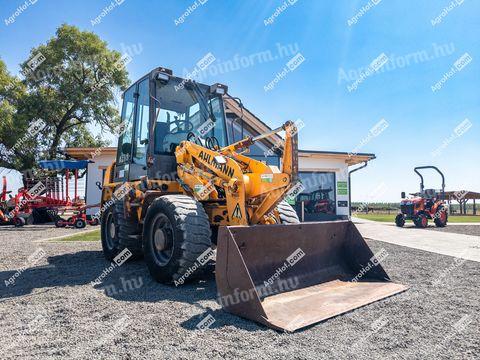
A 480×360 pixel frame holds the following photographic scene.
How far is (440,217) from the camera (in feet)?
54.6

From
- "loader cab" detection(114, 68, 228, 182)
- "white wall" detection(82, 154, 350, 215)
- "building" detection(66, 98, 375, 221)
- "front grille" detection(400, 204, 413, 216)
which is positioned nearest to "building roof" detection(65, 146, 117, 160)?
"building" detection(66, 98, 375, 221)

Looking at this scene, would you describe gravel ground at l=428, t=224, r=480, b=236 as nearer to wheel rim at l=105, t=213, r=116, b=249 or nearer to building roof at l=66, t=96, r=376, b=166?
building roof at l=66, t=96, r=376, b=166

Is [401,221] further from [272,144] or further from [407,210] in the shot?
[272,144]

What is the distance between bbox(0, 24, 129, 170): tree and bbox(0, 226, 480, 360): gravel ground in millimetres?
20677

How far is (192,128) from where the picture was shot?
6.01 metres

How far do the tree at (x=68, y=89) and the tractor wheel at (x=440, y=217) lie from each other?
21169 mm

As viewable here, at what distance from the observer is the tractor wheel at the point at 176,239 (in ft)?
14.0

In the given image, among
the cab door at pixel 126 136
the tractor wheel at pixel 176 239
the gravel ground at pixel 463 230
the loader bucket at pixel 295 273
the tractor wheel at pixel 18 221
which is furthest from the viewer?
the tractor wheel at pixel 18 221

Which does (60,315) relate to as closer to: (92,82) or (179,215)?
(179,215)

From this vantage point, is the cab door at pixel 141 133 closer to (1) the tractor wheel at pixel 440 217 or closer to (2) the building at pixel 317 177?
(2) the building at pixel 317 177

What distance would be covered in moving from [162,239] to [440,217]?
52.8 ft

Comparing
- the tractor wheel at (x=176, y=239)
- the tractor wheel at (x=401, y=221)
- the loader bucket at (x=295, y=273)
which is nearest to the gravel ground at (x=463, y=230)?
the tractor wheel at (x=401, y=221)

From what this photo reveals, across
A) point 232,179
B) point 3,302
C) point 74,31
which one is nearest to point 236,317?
point 232,179

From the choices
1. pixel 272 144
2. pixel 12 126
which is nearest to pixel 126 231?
pixel 272 144
